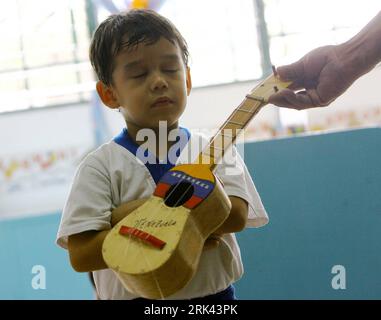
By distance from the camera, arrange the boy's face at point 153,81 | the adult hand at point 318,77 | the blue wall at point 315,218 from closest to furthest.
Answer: the boy's face at point 153,81 → the adult hand at point 318,77 → the blue wall at point 315,218

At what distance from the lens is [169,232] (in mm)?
455

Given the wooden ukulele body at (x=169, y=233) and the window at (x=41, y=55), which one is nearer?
the wooden ukulele body at (x=169, y=233)

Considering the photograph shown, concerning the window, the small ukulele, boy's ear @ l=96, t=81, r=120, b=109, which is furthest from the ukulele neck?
the window

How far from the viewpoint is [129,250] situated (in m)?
0.46

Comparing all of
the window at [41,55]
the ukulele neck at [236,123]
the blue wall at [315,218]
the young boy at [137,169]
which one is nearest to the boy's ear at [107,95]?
the young boy at [137,169]

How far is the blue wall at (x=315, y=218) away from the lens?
0.87 meters

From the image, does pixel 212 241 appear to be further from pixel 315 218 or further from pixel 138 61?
pixel 315 218

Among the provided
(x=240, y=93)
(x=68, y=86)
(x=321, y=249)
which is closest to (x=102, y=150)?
(x=321, y=249)

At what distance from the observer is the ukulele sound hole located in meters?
0.48

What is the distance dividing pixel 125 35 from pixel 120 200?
0.17 meters

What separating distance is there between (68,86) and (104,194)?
1.31m

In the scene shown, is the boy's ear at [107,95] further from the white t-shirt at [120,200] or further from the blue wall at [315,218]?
the blue wall at [315,218]

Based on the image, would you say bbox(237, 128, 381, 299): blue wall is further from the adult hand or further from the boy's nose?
the boy's nose
